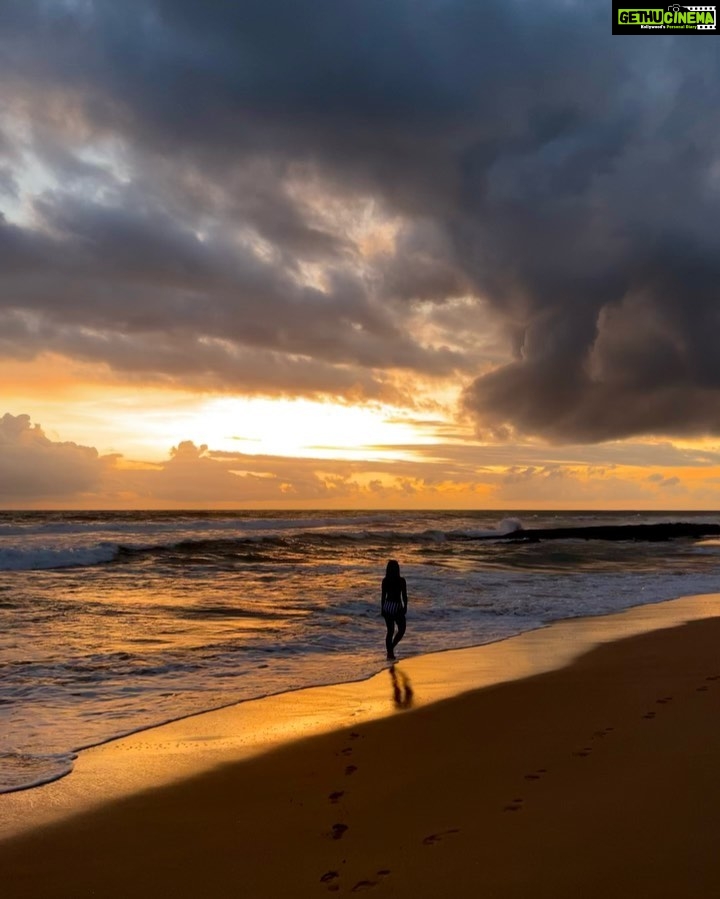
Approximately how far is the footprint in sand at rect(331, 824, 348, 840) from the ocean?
2.64 m

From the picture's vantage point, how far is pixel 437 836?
472 cm

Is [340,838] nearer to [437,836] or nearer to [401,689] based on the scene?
[437,836]

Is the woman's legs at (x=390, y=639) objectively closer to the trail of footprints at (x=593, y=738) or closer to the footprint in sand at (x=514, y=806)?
the trail of footprints at (x=593, y=738)

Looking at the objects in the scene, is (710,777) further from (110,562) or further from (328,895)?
(110,562)

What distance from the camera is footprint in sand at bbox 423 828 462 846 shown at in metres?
4.64

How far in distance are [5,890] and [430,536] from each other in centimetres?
5501

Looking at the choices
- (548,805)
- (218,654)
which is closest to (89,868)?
(548,805)

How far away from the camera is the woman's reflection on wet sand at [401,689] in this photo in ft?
28.5

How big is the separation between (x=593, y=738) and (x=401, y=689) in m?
3.15

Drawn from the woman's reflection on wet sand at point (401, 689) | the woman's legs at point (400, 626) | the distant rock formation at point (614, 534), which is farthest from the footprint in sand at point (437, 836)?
the distant rock formation at point (614, 534)

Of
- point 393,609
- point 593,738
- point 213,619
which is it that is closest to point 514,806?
point 593,738

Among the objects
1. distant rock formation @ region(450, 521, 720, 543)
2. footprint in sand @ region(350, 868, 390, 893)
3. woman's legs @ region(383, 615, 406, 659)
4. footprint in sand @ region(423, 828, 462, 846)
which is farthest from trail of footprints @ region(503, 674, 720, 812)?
distant rock formation @ region(450, 521, 720, 543)

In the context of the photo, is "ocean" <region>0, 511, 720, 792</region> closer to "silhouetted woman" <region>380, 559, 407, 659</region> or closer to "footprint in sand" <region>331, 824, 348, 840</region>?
"silhouetted woman" <region>380, 559, 407, 659</region>

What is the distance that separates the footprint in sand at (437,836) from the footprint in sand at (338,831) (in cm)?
55
